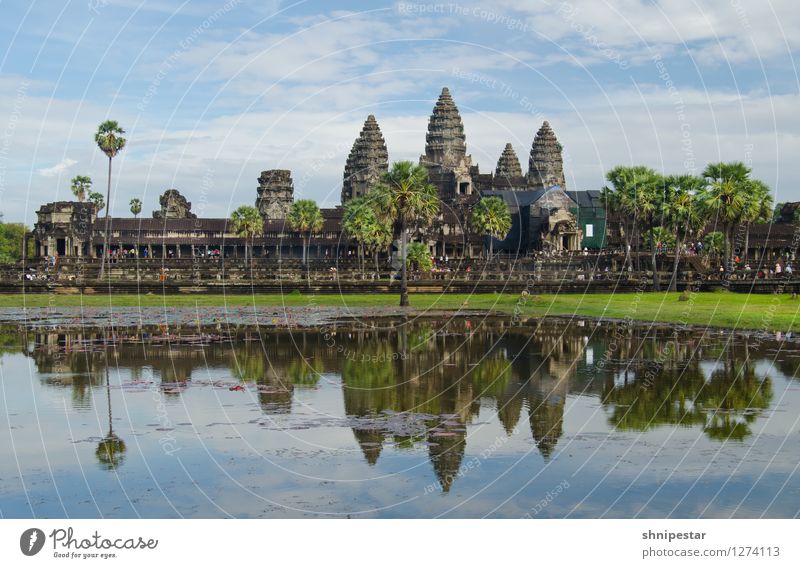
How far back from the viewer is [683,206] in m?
82.8

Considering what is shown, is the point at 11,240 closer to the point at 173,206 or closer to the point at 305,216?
the point at 173,206

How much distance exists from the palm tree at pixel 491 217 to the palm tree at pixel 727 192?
4379 cm

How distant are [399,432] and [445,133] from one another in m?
152

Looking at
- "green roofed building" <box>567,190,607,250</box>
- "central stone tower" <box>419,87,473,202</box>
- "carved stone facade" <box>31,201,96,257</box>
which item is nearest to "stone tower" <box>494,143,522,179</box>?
"central stone tower" <box>419,87,473,202</box>

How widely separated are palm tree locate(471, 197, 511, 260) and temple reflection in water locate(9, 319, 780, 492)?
74.5m

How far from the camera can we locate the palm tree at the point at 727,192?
75.9 m

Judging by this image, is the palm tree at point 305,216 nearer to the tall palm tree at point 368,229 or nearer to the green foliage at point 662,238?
the tall palm tree at point 368,229

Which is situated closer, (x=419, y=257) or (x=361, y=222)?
(x=419, y=257)

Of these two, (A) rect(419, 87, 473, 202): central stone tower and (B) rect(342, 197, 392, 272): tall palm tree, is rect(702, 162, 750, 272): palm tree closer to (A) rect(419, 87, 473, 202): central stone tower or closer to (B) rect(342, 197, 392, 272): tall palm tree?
(B) rect(342, 197, 392, 272): tall palm tree

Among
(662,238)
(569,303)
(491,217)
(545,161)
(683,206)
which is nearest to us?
(569,303)

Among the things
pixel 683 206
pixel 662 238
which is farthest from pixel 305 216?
pixel 683 206

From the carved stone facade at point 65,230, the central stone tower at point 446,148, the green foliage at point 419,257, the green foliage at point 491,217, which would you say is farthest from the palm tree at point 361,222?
the central stone tower at point 446,148

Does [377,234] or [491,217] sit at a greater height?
[491,217]

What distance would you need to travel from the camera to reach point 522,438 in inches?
825
